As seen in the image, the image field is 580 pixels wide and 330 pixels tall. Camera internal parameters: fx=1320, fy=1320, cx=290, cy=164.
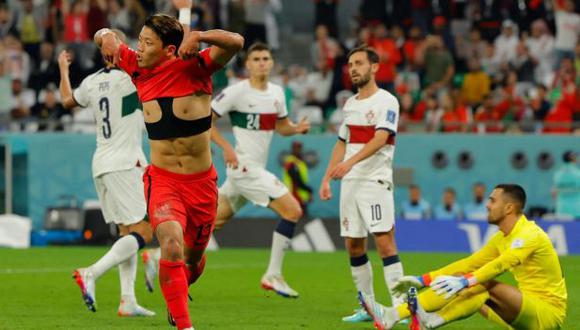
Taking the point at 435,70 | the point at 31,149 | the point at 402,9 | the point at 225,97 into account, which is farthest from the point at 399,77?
the point at 225,97

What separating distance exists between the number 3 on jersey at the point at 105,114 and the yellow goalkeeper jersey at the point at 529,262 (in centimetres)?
394

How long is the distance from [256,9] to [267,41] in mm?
780

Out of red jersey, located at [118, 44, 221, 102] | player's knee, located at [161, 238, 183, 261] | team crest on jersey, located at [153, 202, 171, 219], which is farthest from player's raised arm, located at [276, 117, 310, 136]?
player's knee, located at [161, 238, 183, 261]

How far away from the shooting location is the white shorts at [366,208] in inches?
484

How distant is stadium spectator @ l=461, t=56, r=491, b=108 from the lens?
1049 inches

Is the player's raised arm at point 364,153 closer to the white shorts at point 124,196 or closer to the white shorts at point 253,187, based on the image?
the white shorts at point 124,196

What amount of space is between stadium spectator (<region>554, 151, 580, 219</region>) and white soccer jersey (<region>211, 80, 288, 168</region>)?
31.9 feet

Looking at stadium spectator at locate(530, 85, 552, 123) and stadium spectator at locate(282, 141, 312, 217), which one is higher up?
stadium spectator at locate(530, 85, 552, 123)

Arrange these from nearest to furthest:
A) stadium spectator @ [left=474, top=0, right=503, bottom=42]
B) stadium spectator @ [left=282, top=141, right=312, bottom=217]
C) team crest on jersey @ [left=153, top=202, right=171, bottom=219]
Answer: team crest on jersey @ [left=153, top=202, right=171, bottom=219] → stadium spectator @ [left=282, top=141, right=312, bottom=217] → stadium spectator @ [left=474, top=0, right=503, bottom=42]

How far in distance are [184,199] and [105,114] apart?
8.96 ft

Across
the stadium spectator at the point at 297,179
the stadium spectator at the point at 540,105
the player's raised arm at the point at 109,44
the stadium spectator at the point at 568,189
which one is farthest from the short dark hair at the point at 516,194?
the stadium spectator at the point at 540,105

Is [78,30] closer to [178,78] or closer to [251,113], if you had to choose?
[251,113]

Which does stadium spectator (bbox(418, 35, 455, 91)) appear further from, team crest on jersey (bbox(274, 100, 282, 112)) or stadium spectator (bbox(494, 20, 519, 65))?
team crest on jersey (bbox(274, 100, 282, 112))

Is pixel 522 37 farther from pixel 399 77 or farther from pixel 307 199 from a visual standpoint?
pixel 307 199
